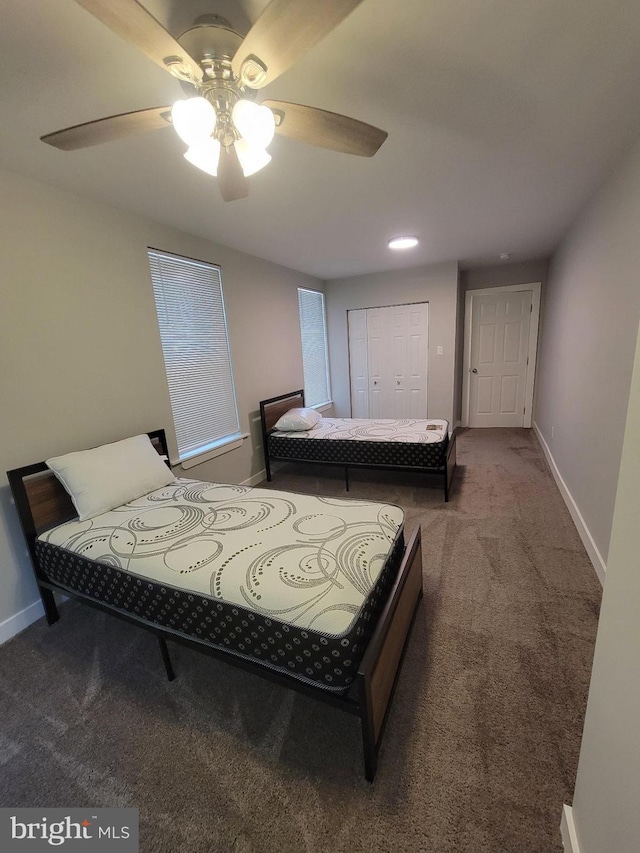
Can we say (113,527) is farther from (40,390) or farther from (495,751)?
(495,751)

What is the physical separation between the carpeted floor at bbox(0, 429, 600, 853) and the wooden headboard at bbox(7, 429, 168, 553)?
588 mm

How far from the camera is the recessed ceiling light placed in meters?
3.23

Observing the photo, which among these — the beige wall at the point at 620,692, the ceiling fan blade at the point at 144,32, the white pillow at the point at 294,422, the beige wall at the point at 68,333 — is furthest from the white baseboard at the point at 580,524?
the beige wall at the point at 68,333

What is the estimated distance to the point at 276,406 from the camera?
3947 mm

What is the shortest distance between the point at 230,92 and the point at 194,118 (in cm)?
14

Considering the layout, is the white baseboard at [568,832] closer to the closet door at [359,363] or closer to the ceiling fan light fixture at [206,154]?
the ceiling fan light fixture at [206,154]

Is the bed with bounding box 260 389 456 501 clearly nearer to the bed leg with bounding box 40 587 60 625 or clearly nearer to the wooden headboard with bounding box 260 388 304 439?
the wooden headboard with bounding box 260 388 304 439

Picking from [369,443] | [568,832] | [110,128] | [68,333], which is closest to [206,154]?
[110,128]

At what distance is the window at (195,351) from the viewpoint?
272cm

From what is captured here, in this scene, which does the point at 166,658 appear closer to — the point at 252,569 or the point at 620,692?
the point at 252,569

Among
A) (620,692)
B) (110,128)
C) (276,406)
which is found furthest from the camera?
(276,406)

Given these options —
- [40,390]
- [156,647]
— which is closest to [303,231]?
[40,390]

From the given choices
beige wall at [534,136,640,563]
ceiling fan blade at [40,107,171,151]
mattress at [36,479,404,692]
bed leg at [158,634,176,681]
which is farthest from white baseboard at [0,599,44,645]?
beige wall at [534,136,640,563]

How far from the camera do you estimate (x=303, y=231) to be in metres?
2.92
